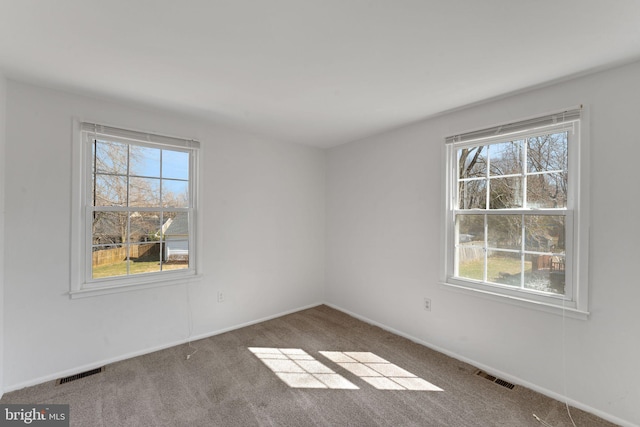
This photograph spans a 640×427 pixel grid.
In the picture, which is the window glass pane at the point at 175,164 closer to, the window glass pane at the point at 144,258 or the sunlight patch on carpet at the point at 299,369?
the window glass pane at the point at 144,258

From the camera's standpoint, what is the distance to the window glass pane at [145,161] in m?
2.71

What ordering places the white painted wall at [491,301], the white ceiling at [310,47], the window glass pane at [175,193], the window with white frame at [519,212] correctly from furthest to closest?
the window glass pane at [175,193] → the window with white frame at [519,212] → the white painted wall at [491,301] → the white ceiling at [310,47]

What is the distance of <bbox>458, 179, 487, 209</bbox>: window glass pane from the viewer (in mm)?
2596

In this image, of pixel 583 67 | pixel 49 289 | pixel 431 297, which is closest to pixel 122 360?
pixel 49 289

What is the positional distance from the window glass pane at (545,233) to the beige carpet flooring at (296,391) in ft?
3.69

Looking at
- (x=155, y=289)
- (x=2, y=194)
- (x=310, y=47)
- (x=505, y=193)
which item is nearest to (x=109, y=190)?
(x=2, y=194)

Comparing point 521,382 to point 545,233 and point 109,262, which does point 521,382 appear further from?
point 109,262

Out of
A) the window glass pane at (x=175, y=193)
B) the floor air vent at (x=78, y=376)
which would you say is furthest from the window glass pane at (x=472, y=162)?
the floor air vent at (x=78, y=376)

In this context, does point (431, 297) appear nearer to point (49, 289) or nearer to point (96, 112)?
point (49, 289)

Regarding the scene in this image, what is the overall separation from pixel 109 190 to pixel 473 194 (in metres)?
3.41

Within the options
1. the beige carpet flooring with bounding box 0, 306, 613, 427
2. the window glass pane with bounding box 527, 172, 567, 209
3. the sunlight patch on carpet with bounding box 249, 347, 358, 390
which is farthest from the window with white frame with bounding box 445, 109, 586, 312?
the sunlight patch on carpet with bounding box 249, 347, 358, 390

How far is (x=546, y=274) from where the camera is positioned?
7.28ft

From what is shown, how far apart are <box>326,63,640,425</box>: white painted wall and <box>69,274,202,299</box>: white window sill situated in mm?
2008

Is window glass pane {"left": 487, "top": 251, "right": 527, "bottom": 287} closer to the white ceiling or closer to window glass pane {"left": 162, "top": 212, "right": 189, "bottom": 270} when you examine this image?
the white ceiling
